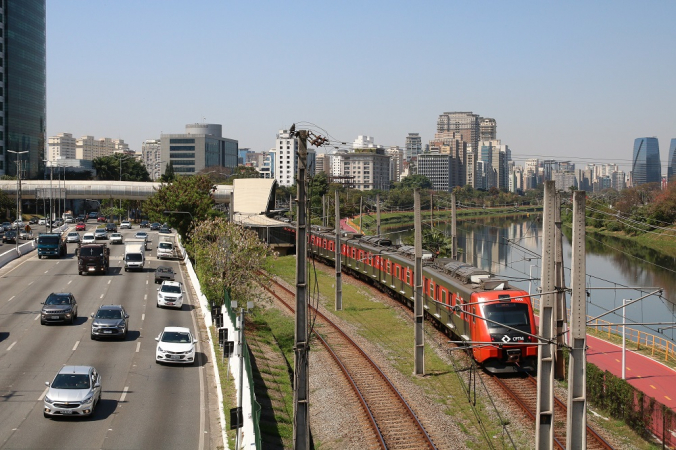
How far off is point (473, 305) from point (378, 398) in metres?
5.63

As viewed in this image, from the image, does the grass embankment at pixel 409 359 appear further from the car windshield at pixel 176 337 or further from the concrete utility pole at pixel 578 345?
the car windshield at pixel 176 337

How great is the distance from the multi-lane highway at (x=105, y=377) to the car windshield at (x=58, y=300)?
1161 mm

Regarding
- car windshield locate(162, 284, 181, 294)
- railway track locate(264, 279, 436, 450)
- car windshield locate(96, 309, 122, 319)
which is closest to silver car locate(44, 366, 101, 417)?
railway track locate(264, 279, 436, 450)

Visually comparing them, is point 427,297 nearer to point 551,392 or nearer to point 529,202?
point 551,392

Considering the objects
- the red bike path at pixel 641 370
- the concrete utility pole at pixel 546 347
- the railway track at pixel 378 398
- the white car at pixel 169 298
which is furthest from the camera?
the white car at pixel 169 298

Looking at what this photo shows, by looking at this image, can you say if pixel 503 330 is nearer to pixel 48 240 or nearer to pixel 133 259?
pixel 133 259

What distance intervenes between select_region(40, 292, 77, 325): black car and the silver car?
12826mm

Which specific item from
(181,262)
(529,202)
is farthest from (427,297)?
(529,202)

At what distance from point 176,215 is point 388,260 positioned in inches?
1114

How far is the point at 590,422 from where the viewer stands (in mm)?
21906

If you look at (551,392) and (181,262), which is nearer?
(551,392)

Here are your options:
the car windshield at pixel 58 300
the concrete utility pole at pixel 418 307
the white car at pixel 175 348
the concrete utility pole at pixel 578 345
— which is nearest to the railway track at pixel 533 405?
the concrete utility pole at pixel 418 307

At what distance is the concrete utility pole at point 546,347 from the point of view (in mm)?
17141

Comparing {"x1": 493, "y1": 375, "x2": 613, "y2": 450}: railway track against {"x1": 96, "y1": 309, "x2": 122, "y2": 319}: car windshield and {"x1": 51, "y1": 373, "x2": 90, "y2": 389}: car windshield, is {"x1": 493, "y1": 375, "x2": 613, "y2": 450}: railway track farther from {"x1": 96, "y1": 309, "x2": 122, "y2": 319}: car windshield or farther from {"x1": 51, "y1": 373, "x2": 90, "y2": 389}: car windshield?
{"x1": 96, "y1": 309, "x2": 122, "y2": 319}: car windshield
